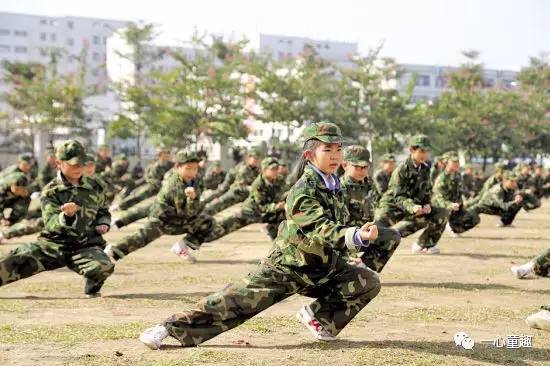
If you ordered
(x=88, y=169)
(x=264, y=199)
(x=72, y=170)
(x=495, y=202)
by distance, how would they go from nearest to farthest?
1. (x=72, y=170)
2. (x=88, y=169)
3. (x=264, y=199)
4. (x=495, y=202)

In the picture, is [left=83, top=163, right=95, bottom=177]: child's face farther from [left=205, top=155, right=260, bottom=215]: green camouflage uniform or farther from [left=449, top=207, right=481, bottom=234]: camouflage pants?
[left=205, top=155, right=260, bottom=215]: green camouflage uniform

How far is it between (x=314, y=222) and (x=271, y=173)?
8.09 metres

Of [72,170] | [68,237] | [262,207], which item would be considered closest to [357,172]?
[262,207]

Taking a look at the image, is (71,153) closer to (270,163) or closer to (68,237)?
(68,237)

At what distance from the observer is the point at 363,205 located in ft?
37.1

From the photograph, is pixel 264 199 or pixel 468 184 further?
pixel 468 184

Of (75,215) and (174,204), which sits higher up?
(75,215)

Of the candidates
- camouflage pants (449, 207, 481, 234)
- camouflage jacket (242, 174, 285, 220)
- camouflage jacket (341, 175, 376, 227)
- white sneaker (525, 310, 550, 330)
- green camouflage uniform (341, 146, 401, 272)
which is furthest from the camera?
camouflage pants (449, 207, 481, 234)

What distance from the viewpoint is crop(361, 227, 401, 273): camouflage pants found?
9750 millimetres

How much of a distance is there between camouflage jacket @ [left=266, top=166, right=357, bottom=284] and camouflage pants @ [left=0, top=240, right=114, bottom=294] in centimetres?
309

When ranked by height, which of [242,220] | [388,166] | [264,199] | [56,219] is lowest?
[242,220]

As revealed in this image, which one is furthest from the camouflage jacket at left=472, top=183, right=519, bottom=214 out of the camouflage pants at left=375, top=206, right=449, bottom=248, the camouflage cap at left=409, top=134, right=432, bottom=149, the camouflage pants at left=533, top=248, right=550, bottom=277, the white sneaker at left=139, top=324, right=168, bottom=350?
the white sneaker at left=139, top=324, right=168, bottom=350

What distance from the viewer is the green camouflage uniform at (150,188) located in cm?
2264

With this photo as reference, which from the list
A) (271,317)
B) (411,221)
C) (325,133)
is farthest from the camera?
(411,221)
